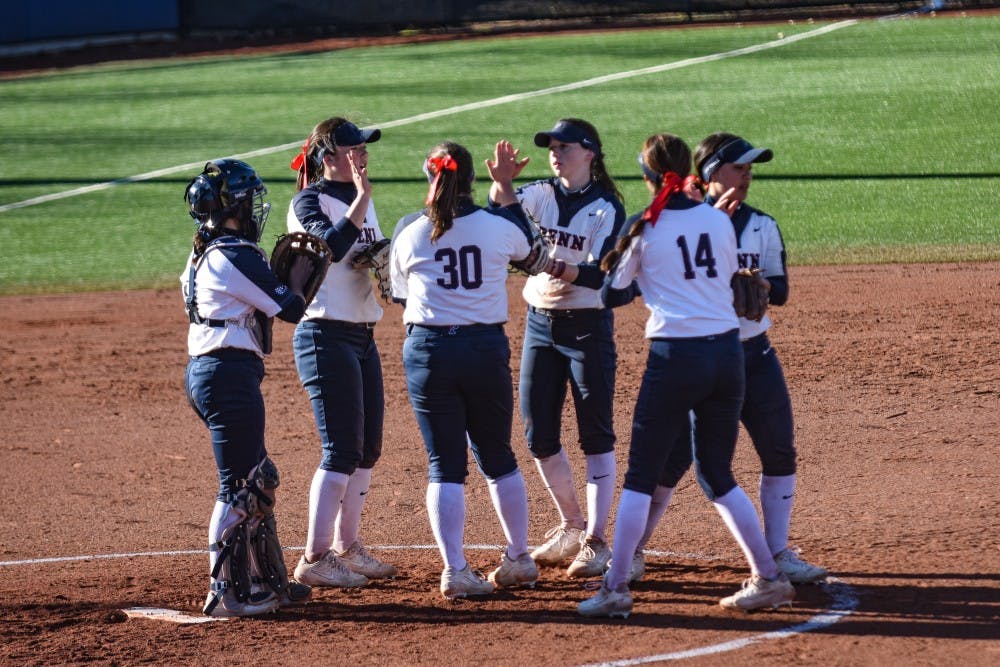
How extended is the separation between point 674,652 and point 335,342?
1.96 meters

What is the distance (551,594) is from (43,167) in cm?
1452

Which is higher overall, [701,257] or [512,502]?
[701,257]

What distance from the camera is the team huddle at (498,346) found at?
5039mm

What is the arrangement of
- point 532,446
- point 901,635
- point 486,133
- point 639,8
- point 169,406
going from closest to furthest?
point 901,635 < point 532,446 < point 169,406 < point 486,133 < point 639,8

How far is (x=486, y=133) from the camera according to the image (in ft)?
58.7

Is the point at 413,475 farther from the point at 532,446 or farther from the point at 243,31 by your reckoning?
the point at 243,31

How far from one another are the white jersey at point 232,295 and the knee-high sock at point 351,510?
0.88 metres

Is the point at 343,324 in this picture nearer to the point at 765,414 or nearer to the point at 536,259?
the point at 536,259

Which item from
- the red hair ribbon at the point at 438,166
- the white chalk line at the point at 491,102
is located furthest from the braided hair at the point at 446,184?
the white chalk line at the point at 491,102

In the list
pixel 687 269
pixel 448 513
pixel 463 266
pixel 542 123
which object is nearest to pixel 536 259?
pixel 463 266

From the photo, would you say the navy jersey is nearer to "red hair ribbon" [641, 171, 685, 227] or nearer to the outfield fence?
"red hair ribbon" [641, 171, 685, 227]

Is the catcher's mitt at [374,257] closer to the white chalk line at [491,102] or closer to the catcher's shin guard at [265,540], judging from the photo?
the catcher's shin guard at [265,540]

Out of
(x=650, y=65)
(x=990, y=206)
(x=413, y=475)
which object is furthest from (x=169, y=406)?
(x=650, y=65)

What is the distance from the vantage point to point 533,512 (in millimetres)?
6887
